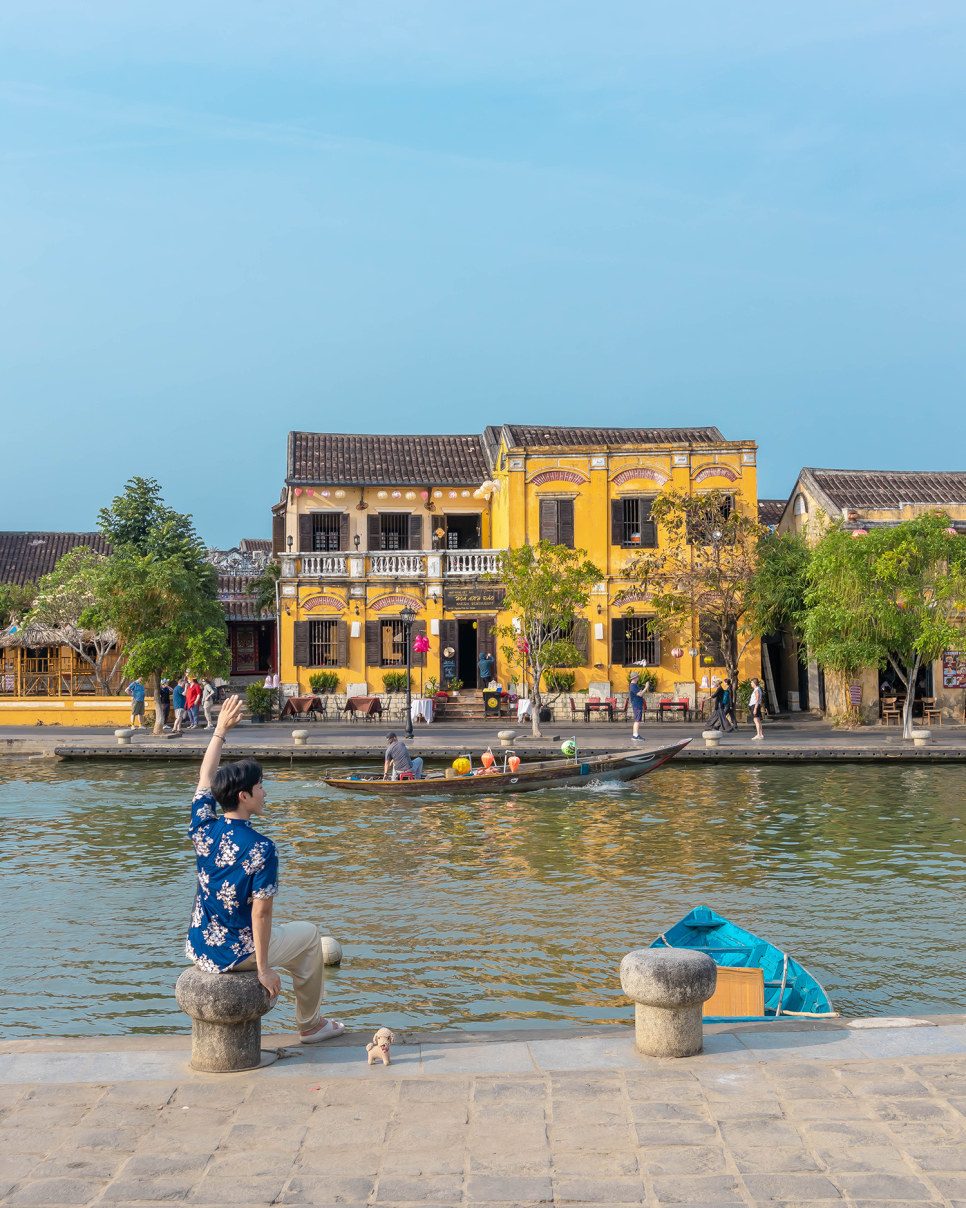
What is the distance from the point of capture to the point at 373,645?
34.2m

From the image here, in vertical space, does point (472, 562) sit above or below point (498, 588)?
above

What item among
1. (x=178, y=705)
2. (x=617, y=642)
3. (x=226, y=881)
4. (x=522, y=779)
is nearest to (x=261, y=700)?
(x=178, y=705)

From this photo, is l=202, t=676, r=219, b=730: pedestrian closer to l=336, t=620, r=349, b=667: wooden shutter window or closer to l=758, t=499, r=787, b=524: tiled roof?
l=336, t=620, r=349, b=667: wooden shutter window

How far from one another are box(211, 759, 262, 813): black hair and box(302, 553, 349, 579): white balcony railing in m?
28.6

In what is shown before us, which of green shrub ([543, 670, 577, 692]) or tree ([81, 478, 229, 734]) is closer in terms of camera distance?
tree ([81, 478, 229, 734])

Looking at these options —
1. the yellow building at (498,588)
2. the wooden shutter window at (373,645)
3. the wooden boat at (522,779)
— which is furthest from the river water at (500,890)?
the wooden shutter window at (373,645)

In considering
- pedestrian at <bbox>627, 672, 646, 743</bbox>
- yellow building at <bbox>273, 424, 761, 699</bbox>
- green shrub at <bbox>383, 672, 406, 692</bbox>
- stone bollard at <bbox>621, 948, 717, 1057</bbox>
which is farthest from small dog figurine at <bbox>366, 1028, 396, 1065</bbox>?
Answer: green shrub at <bbox>383, 672, 406, 692</bbox>

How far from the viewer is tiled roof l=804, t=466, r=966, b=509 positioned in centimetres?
3375

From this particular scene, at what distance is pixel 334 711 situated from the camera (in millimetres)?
34000

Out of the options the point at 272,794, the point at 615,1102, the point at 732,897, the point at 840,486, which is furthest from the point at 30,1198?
the point at 840,486

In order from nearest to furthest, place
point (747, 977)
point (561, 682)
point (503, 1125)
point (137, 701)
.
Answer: point (503, 1125)
point (747, 977)
point (137, 701)
point (561, 682)

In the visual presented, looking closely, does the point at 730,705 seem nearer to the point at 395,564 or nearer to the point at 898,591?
the point at 898,591

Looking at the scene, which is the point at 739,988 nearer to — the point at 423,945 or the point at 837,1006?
the point at 837,1006

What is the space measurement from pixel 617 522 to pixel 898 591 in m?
10.2
